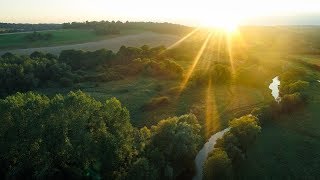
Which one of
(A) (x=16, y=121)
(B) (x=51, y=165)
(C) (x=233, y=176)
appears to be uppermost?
(A) (x=16, y=121)

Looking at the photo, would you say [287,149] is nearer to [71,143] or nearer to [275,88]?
[71,143]

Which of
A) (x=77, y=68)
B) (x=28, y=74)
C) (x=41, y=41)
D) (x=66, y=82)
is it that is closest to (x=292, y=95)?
(x=66, y=82)

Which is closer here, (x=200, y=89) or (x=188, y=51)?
(x=200, y=89)

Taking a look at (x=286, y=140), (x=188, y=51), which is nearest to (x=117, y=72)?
(x=188, y=51)

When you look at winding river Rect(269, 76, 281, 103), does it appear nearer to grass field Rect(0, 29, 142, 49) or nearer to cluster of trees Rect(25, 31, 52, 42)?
grass field Rect(0, 29, 142, 49)

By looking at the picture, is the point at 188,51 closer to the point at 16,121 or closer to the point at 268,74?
the point at 268,74

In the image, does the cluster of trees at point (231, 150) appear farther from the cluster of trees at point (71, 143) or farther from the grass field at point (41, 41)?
the grass field at point (41, 41)
